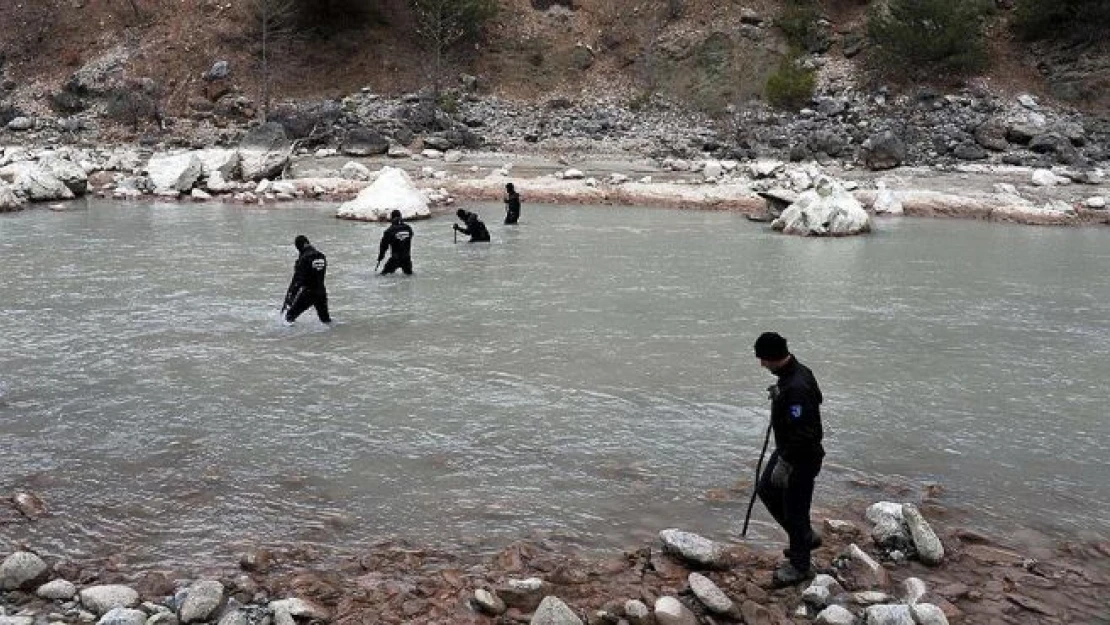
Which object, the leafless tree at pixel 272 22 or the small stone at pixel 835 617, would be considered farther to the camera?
the leafless tree at pixel 272 22

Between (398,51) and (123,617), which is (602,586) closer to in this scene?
(123,617)

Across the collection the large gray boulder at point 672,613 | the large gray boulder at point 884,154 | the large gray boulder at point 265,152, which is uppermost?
the large gray boulder at point 884,154

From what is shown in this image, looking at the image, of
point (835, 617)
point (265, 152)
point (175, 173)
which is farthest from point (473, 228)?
point (265, 152)

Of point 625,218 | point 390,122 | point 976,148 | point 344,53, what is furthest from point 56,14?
point 976,148

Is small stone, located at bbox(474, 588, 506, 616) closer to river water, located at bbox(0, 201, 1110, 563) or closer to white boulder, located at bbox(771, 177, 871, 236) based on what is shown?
river water, located at bbox(0, 201, 1110, 563)

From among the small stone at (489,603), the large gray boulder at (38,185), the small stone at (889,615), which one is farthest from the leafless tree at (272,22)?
the small stone at (889,615)

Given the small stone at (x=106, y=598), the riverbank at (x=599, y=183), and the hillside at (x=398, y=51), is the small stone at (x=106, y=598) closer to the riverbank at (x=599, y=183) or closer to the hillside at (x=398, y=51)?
the riverbank at (x=599, y=183)

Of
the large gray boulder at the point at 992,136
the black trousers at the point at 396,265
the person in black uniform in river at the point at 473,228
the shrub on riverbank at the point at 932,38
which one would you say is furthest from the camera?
the shrub on riverbank at the point at 932,38

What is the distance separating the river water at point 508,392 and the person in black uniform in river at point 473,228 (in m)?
1.17

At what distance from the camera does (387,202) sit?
24359 millimetres

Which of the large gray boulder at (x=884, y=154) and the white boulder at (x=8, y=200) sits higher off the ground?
the large gray boulder at (x=884, y=154)

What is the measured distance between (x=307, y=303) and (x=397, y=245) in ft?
12.6

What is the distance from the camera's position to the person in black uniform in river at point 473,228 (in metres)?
20.0

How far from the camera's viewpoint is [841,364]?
11.5 m
